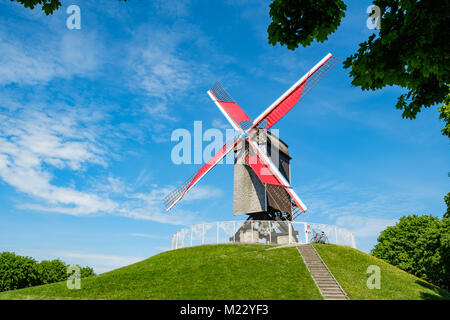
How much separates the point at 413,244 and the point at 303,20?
1465 inches

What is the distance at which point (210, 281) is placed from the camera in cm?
1711

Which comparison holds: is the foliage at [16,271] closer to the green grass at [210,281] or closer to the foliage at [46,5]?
the green grass at [210,281]

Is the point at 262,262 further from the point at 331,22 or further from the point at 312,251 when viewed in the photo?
the point at 331,22

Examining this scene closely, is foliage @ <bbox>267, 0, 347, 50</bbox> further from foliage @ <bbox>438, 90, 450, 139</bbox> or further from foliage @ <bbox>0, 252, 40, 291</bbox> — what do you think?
foliage @ <bbox>0, 252, 40, 291</bbox>

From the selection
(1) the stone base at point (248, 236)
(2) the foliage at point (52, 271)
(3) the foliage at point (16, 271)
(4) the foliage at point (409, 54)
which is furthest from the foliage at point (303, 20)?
(2) the foliage at point (52, 271)

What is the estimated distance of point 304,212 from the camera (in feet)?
87.1

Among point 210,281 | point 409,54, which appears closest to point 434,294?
point 210,281

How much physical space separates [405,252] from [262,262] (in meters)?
26.6

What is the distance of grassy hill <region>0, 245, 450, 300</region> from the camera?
51.5ft

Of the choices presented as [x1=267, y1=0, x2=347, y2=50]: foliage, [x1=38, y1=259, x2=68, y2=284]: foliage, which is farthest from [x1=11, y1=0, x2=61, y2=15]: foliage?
[x1=38, y1=259, x2=68, y2=284]: foliage

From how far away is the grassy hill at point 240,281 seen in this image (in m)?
15.7

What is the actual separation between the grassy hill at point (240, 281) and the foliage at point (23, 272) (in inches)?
956
